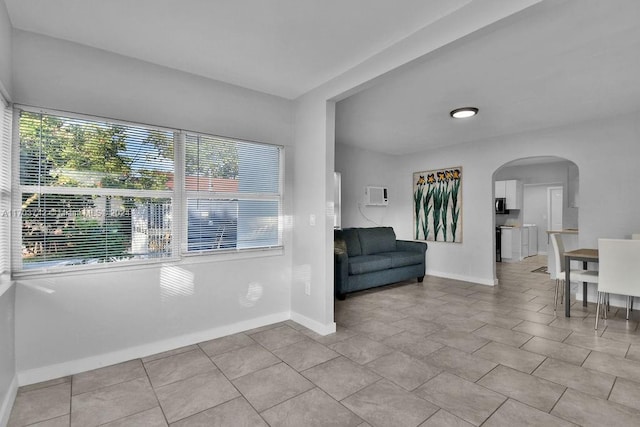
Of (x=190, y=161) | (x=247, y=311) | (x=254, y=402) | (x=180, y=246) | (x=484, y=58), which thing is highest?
(x=484, y=58)

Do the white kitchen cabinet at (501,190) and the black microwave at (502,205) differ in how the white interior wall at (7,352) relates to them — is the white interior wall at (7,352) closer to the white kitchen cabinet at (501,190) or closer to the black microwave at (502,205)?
the black microwave at (502,205)

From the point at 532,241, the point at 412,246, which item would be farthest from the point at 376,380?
the point at 532,241

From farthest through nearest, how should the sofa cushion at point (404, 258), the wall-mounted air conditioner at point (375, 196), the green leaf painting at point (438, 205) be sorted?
the wall-mounted air conditioner at point (375, 196) < the green leaf painting at point (438, 205) < the sofa cushion at point (404, 258)

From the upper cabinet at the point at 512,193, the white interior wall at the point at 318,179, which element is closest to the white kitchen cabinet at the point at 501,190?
the upper cabinet at the point at 512,193

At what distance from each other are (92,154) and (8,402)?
1735 millimetres

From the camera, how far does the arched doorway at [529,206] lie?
321 inches

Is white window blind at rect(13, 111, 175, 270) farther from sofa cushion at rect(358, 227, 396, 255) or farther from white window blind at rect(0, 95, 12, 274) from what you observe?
sofa cushion at rect(358, 227, 396, 255)

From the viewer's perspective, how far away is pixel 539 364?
8.45 feet

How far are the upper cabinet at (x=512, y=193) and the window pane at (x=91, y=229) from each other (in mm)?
8552

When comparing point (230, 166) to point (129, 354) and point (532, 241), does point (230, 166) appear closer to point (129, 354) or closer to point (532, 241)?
point (129, 354)

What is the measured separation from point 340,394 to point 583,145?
4.69m

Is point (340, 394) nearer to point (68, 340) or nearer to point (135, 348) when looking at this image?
point (135, 348)

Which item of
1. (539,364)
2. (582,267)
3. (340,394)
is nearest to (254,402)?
(340,394)

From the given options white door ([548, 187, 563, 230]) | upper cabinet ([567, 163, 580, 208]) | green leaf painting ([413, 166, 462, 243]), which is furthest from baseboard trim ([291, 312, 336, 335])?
white door ([548, 187, 563, 230])
